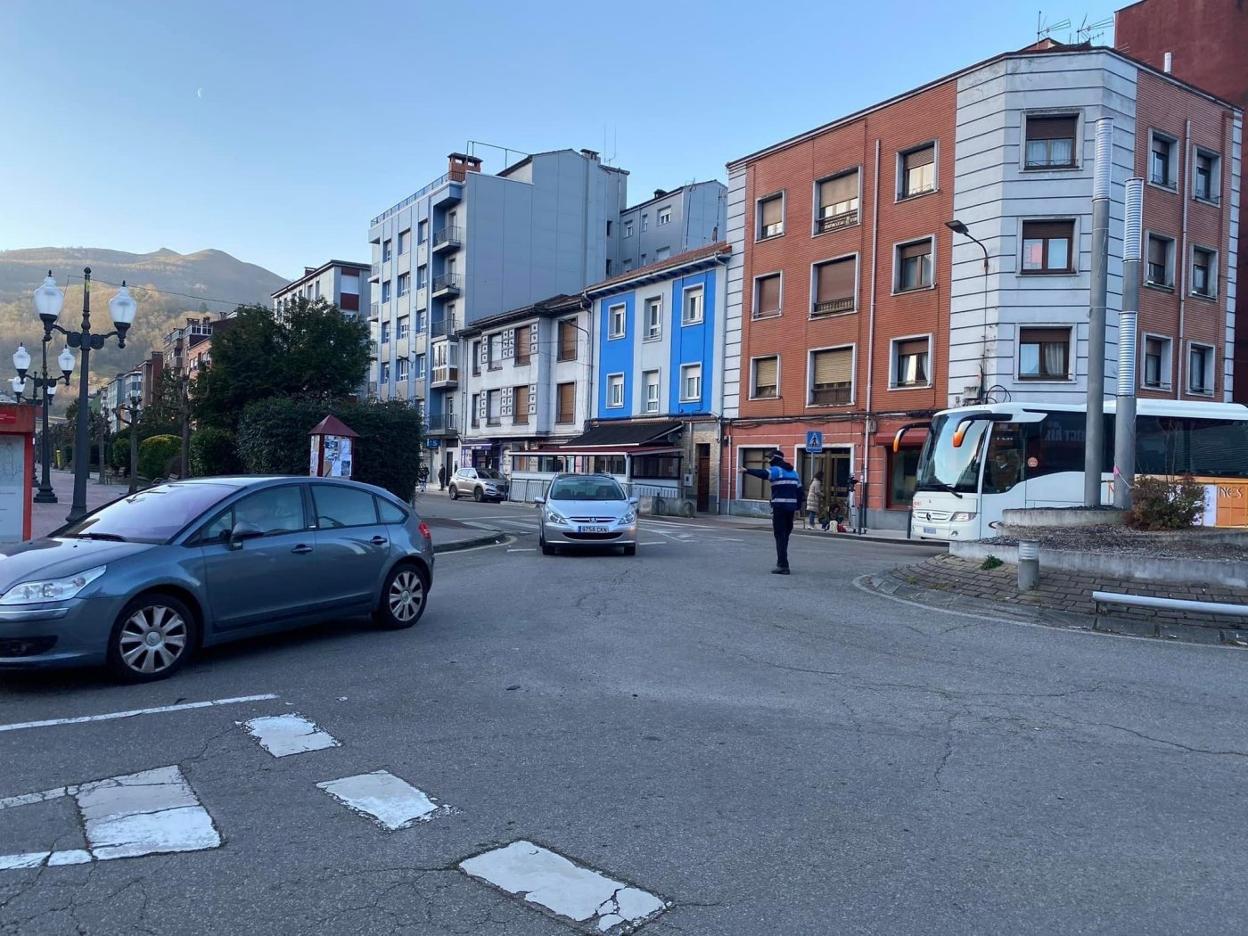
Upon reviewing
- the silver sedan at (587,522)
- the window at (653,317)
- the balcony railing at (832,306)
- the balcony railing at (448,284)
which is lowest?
the silver sedan at (587,522)

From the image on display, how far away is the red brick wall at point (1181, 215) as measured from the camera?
26.3m

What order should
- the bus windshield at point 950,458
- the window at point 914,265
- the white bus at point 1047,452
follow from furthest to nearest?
the window at point 914,265
the bus windshield at point 950,458
the white bus at point 1047,452

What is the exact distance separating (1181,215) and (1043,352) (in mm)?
6721

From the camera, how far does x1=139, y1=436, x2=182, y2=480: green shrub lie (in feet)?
136

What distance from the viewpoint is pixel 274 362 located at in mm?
28734

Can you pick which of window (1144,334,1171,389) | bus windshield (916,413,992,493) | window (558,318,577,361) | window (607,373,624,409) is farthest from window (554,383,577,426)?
bus windshield (916,413,992,493)

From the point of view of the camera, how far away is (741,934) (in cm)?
306

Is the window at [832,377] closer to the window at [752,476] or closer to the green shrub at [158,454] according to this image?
the window at [752,476]

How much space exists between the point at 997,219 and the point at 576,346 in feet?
73.2

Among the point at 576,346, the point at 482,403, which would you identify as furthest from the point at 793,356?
the point at 482,403

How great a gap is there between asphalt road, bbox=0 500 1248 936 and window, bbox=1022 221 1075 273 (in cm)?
1977

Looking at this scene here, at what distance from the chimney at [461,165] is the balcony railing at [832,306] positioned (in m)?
27.4

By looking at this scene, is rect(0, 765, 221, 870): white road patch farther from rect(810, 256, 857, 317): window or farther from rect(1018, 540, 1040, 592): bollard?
rect(810, 256, 857, 317): window

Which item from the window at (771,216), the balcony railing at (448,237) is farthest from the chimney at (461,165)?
the window at (771,216)
